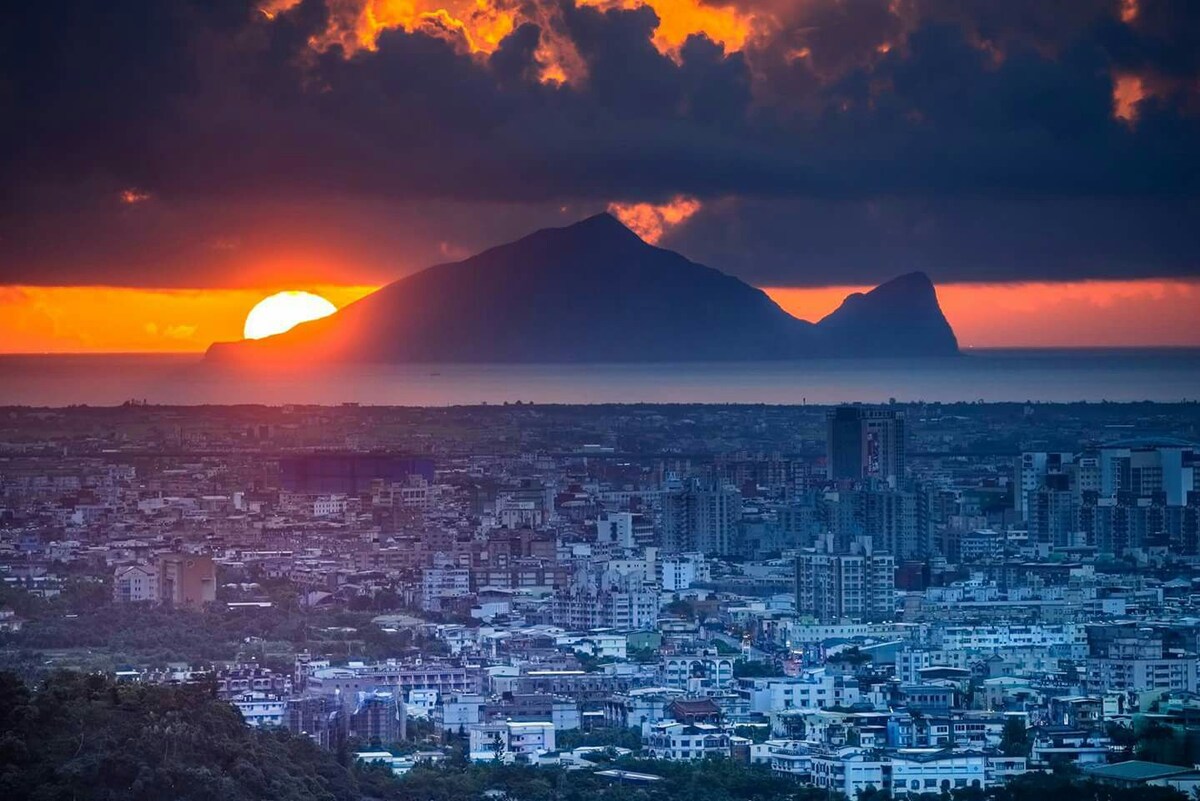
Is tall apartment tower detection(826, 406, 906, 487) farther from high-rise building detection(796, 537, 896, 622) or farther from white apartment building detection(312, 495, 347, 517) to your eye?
high-rise building detection(796, 537, 896, 622)

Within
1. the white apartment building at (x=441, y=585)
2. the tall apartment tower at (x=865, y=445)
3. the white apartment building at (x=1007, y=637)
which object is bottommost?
the white apartment building at (x=1007, y=637)

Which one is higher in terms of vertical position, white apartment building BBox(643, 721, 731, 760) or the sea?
the sea

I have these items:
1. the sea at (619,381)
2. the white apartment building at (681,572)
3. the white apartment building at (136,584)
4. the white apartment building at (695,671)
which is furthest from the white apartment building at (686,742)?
the sea at (619,381)

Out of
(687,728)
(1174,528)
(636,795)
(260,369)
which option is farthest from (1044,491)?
(260,369)

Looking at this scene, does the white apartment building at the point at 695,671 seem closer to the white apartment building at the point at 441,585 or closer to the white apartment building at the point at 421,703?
the white apartment building at the point at 421,703

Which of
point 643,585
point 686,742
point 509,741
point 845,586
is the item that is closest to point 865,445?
point 845,586

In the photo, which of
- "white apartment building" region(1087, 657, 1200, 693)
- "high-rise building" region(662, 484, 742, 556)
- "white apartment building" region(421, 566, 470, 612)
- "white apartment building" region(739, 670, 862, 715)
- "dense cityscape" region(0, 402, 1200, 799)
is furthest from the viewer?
"high-rise building" region(662, 484, 742, 556)

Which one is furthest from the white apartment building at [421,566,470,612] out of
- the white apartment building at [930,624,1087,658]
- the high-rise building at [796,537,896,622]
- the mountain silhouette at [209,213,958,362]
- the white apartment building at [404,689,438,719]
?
the mountain silhouette at [209,213,958,362]

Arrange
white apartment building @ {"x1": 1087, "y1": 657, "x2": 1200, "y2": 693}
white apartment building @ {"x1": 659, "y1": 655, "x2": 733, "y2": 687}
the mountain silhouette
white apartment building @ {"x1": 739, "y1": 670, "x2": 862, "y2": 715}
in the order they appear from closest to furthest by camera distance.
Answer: white apartment building @ {"x1": 739, "y1": 670, "x2": 862, "y2": 715}, white apartment building @ {"x1": 1087, "y1": 657, "x2": 1200, "y2": 693}, white apartment building @ {"x1": 659, "y1": 655, "x2": 733, "y2": 687}, the mountain silhouette
